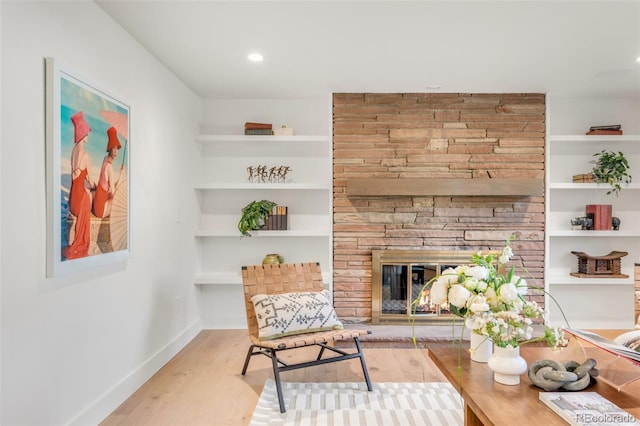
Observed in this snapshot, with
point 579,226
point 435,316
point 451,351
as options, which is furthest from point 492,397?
point 579,226

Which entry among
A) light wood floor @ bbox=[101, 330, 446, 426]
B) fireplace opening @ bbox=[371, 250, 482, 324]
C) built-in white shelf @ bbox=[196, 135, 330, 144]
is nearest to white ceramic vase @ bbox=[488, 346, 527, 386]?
light wood floor @ bbox=[101, 330, 446, 426]

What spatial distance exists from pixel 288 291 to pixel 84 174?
1.62 meters

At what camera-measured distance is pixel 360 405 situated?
257 cm

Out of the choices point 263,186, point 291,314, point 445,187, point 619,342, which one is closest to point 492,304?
point 619,342

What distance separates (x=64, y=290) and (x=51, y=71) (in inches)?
40.9

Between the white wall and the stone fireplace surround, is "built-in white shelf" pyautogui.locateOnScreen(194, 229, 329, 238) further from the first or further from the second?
the white wall

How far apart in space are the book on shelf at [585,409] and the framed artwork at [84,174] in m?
2.12

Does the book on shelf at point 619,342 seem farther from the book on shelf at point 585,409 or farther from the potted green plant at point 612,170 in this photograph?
the potted green plant at point 612,170

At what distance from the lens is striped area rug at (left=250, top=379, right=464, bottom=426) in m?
2.39

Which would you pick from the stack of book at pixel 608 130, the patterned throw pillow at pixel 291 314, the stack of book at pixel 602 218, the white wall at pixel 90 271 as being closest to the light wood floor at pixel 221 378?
the white wall at pixel 90 271

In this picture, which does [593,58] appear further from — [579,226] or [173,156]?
[173,156]

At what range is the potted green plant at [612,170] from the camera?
4.10 metres

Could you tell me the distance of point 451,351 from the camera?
81.2 inches

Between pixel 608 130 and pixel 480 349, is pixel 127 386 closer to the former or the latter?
pixel 480 349
